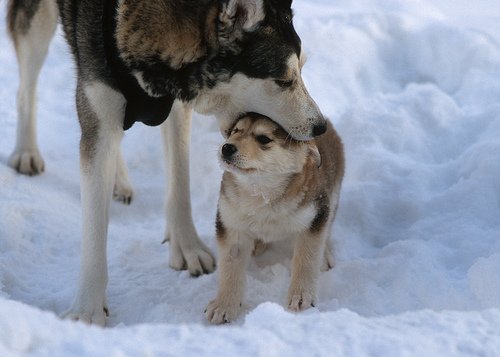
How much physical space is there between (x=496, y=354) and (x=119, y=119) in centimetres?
187

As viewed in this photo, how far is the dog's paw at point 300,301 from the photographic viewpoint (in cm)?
333

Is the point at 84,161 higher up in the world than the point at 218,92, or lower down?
lower down

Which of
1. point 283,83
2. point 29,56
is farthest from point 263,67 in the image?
point 29,56

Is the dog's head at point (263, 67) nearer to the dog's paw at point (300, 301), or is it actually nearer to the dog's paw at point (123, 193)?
the dog's paw at point (300, 301)

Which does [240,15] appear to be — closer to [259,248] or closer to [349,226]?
[259,248]

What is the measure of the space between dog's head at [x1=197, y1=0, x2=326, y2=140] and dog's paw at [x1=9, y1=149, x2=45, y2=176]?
1.96 m

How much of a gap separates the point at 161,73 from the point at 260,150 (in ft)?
1.64

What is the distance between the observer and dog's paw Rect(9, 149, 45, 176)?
15.7 feet

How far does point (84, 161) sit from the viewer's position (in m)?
3.41

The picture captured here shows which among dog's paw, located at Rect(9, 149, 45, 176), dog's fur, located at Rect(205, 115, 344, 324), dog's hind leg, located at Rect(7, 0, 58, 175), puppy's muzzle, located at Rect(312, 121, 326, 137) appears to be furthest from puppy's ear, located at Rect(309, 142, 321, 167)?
dog's paw, located at Rect(9, 149, 45, 176)

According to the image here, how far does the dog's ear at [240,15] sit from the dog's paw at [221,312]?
44.5 inches

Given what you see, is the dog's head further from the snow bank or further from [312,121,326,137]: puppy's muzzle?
the snow bank

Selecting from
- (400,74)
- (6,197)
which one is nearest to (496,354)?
(6,197)

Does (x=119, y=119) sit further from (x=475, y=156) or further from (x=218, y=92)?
(x=475, y=156)
